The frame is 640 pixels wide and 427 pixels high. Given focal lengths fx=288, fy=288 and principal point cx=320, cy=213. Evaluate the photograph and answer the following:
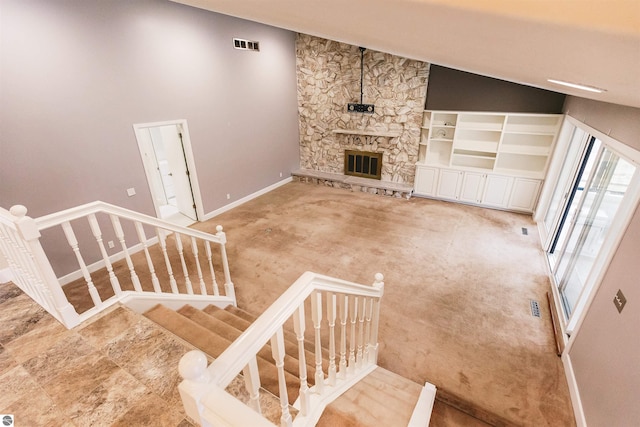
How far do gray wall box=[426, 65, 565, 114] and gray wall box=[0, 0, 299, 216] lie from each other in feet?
12.6

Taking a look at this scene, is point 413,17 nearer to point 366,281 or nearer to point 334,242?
point 366,281

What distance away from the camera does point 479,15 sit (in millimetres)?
537

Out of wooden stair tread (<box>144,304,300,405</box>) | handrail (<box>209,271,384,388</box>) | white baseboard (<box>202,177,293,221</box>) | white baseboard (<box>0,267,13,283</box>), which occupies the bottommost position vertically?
white baseboard (<box>202,177,293,221</box>)

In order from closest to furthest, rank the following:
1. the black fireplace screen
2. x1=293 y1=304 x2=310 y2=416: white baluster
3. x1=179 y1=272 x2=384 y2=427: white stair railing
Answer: x1=179 y1=272 x2=384 y2=427: white stair railing < x1=293 y1=304 x2=310 y2=416: white baluster < the black fireplace screen

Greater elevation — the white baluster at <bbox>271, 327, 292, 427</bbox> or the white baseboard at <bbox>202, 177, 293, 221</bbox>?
the white baluster at <bbox>271, 327, 292, 427</bbox>

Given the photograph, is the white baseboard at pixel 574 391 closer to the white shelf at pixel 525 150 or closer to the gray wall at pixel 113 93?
the white shelf at pixel 525 150

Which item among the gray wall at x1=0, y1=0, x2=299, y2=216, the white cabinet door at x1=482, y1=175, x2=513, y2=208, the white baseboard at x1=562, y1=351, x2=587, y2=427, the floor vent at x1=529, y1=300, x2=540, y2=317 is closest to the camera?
the white baseboard at x1=562, y1=351, x2=587, y2=427

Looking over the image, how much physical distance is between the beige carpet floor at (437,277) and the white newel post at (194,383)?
251 cm

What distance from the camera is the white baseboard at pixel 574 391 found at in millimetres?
2291

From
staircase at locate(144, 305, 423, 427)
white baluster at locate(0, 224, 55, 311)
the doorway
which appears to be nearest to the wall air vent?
the doorway

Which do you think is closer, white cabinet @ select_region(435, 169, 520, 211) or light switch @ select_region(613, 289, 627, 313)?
light switch @ select_region(613, 289, 627, 313)

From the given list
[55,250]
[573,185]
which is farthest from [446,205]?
[55,250]

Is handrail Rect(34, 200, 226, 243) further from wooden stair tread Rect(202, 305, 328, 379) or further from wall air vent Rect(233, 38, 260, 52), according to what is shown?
wall air vent Rect(233, 38, 260, 52)

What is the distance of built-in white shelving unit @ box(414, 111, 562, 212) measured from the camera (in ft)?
18.8
